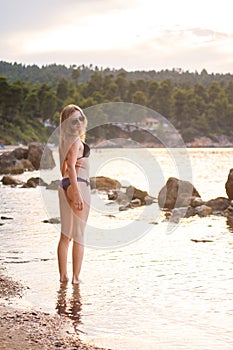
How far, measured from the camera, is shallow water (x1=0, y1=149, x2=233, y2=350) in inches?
239

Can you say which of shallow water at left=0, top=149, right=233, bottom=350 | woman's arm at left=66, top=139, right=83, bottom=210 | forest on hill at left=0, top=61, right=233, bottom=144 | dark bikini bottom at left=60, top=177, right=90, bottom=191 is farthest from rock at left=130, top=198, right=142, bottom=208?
forest on hill at left=0, top=61, right=233, bottom=144

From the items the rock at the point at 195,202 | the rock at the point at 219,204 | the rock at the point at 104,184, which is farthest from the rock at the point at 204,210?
the rock at the point at 104,184

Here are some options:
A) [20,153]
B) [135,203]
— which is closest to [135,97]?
[20,153]

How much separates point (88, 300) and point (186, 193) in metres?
11.5

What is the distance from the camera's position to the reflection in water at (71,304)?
6.45 m

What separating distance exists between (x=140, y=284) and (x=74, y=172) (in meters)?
1.73

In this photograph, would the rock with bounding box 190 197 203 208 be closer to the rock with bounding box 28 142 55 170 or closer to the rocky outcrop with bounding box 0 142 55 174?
the rocky outcrop with bounding box 0 142 55 174

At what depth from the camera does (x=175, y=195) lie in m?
18.8

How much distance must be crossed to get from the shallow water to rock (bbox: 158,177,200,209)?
3700 millimetres

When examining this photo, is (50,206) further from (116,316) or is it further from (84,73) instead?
(84,73)

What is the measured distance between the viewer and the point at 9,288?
757cm

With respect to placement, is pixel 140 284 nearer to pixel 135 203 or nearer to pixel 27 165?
pixel 135 203

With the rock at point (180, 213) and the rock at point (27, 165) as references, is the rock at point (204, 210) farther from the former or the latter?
the rock at point (27, 165)

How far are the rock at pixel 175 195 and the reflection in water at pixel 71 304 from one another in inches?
417
